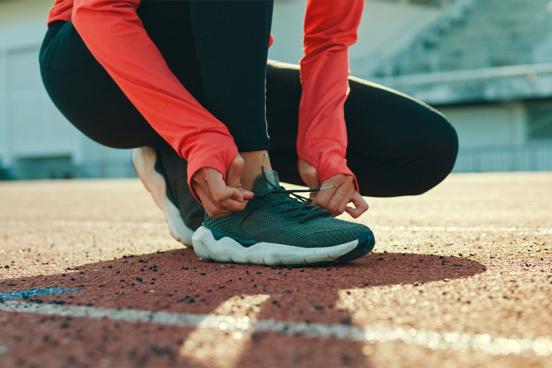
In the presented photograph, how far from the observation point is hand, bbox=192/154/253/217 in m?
1.45

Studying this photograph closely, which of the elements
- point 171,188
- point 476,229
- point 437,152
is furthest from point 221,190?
point 476,229

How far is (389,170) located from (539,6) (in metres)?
19.9

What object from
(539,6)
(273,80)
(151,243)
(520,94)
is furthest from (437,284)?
(539,6)

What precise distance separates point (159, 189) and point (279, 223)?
1.93 ft

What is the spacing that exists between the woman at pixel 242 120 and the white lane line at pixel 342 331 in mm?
396

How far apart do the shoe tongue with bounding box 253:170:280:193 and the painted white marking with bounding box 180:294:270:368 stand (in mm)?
408

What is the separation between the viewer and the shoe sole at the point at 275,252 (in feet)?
4.92

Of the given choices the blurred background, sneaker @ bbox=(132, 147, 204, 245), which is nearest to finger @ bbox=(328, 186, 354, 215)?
sneaker @ bbox=(132, 147, 204, 245)

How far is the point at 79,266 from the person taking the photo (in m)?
1.75

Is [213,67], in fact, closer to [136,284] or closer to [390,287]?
[136,284]

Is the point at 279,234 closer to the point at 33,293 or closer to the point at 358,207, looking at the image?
the point at 358,207

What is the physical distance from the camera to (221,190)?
1.45 metres

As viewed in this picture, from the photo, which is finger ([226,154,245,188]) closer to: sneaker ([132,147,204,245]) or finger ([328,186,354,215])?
finger ([328,186,354,215])

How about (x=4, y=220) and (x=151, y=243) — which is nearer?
(x=151, y=243)
